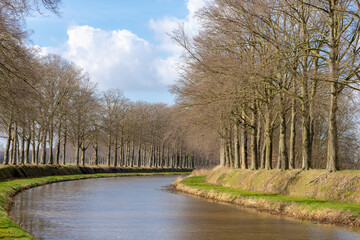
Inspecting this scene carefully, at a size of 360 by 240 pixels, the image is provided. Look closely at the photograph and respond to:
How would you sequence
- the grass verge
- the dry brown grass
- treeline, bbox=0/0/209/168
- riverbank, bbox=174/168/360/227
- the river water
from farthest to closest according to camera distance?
treeline, bbox=0/0/209/168 → the dry brown grass → riverbank, bbox=174/168/360/227 → the grass verge → the river water

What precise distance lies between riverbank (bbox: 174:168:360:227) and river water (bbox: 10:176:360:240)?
3.01 ft

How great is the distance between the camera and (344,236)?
1514 centimetres

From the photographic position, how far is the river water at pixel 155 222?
15.4 metres

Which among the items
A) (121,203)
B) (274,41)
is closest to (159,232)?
(121,203)

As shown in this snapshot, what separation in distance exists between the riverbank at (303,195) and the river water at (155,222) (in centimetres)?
92

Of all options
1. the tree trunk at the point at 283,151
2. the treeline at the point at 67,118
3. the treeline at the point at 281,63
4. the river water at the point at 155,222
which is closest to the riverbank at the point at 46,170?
the treeline at the point at 67,118

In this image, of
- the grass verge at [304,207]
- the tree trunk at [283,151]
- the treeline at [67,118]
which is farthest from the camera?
the treeline at [67,118]

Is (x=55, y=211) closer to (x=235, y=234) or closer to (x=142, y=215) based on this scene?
(x=142, y=215)

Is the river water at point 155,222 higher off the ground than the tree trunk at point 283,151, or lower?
lower

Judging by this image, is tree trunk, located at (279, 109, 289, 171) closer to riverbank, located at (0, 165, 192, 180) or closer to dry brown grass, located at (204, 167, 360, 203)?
dry brown grass, located at (204, 167, 360, 203)

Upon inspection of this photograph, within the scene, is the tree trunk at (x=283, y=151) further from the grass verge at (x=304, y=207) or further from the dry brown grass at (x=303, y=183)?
the grass verge at (x=304, y=207)

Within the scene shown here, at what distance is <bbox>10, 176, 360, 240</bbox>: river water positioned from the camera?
50.6ft

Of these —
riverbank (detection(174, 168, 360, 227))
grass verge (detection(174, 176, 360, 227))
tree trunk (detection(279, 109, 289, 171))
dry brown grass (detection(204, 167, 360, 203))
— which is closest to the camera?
grass verge (detection(174, 176, 360, 227))

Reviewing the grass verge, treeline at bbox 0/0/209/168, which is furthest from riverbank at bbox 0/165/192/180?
the grass verge
